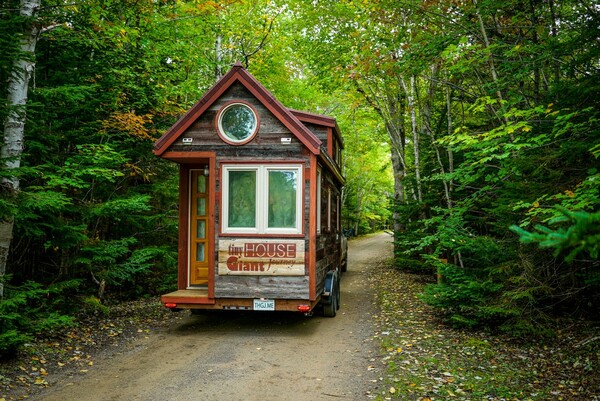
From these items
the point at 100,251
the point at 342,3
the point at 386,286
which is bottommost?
the point at 386,286

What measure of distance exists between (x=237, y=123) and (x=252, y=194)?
1.41m

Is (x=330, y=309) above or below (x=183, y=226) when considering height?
below

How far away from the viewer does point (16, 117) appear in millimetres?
6184

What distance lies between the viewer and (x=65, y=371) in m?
5.84

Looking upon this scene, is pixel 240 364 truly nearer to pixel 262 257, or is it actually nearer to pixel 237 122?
pixel 262 257

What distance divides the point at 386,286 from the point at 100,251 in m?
8.90

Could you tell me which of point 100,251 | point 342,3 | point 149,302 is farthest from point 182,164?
point 342,3

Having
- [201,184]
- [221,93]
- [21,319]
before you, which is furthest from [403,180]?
[21,319]

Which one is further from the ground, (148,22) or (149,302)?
(148,22)

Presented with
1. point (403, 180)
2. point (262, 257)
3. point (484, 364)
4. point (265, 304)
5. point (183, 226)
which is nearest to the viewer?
point (484, 364)

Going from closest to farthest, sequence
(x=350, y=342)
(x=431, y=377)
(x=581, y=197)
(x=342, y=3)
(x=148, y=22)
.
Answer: (x=581, y=197), (x=431, y=377), (x=350, y=342), (x=148, y=22), (x=342, y=3)

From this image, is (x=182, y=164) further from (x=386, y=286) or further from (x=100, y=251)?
(x=386, y=286)

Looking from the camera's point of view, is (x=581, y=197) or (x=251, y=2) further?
(x=251, y=2)

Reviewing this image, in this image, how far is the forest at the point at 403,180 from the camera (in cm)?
607
